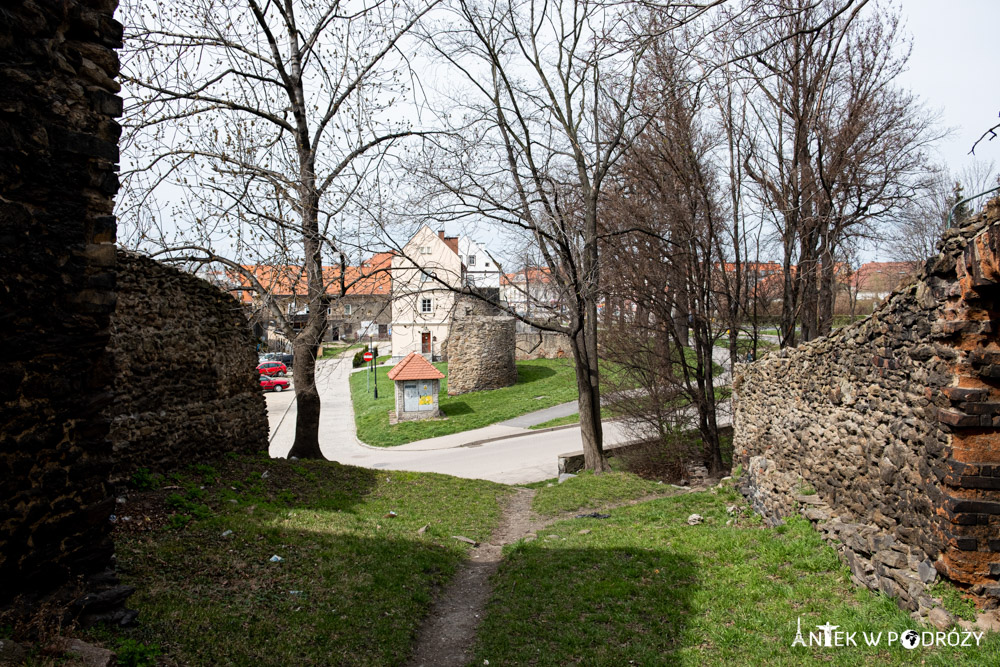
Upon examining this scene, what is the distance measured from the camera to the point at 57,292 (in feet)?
13.6

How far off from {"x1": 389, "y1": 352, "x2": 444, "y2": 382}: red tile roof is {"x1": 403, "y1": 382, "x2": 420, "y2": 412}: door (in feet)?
1.09

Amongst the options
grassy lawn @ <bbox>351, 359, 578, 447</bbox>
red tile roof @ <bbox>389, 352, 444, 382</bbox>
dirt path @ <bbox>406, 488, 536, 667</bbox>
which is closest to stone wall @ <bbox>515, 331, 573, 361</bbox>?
grassy lawn @ <bbox>351, 359, 578, 447</bbox>

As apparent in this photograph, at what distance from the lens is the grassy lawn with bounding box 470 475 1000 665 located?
474 centimetres

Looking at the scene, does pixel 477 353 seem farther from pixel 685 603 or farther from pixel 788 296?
pixel 685 603

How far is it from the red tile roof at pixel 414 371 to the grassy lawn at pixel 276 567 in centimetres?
1425

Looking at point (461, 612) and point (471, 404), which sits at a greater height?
point (471, 404)

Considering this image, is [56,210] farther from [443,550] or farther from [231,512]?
[443,550]

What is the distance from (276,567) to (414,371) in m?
18.5

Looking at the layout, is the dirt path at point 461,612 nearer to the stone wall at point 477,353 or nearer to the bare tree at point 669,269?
the bare tree at point 669,269

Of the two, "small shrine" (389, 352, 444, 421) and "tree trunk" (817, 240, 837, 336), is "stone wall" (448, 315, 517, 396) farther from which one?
"tree trunk" (817, 240, 837, 336)

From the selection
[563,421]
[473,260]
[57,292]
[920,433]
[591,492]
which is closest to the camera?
[57,292]

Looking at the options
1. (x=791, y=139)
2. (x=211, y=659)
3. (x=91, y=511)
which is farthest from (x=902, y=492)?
(x=791, y=139)

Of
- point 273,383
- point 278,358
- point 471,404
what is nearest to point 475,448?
point 471,404

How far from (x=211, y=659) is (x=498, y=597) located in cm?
304
